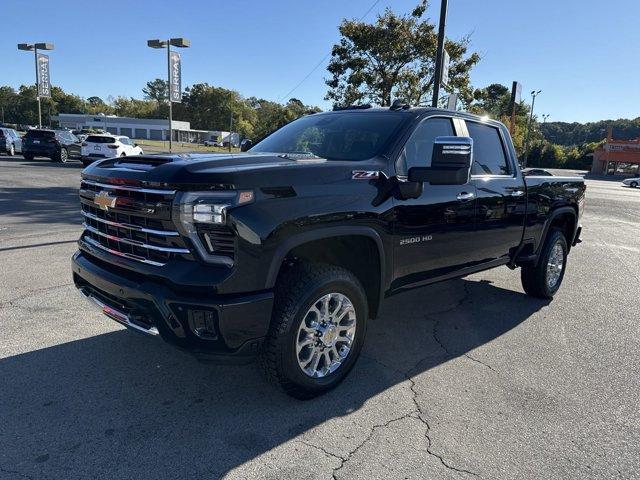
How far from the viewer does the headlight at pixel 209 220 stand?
2.71m

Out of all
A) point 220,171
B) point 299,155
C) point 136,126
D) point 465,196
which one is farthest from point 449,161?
point 136,126

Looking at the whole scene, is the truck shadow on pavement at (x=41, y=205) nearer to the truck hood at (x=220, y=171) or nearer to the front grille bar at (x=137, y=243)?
the front grille bar at (x=137, y=243)

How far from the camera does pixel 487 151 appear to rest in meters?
4.86

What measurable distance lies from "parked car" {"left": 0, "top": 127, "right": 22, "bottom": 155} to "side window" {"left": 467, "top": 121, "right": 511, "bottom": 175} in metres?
27.5

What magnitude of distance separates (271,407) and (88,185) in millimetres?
1953

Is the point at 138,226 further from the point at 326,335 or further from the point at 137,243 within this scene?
the point at 326,335

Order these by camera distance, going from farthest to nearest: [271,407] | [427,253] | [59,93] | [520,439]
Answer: [59,93] → [427,253] → [271,407] → [520,439]

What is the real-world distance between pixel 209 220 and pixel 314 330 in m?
1.01

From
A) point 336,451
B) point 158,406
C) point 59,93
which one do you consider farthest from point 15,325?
point 59,93

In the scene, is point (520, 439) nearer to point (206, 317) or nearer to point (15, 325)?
point (206, 317)

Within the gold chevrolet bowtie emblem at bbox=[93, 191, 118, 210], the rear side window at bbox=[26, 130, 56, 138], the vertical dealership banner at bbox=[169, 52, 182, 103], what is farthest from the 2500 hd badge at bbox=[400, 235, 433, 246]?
the vertical dealership banner at bbox=[169, 52, 182, 103]

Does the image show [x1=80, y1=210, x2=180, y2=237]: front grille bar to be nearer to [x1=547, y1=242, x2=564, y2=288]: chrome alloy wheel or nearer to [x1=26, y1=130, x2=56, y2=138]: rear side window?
[x1=547, y1=242, x2=564, y2=288]: chrome alloy wheel

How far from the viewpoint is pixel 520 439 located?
9.76 feet

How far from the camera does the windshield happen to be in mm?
3812
